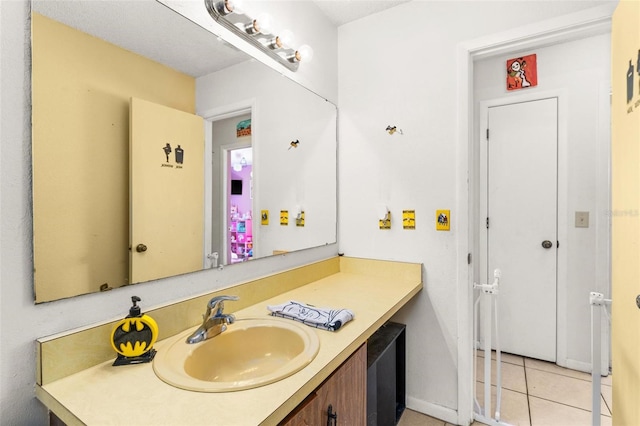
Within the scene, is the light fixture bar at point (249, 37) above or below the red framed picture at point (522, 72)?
below

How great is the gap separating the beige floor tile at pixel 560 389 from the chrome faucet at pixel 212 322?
213cm

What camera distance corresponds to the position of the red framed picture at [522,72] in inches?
97.7

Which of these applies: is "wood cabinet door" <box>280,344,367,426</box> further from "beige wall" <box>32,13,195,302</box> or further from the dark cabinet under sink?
"beige wall" <box>32,13,195,302</box>

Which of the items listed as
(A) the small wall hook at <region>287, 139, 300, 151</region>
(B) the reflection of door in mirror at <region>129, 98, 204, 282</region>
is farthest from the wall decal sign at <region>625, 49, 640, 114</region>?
(B) the reflection of door in mirror at <region>129, 98, 204, 282</region>

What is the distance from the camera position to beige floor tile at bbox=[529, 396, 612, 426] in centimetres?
182

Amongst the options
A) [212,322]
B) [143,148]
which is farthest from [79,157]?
[212,322]

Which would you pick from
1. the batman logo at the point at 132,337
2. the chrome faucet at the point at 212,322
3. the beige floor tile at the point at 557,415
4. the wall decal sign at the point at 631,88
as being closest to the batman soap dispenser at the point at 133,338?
the batman logo at the point at 132,337

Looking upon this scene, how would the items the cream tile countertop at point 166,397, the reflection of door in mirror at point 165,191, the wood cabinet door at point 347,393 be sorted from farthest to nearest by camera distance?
the reflection of door in mirror at point 165,191 → the wood cabinet door at point 347,393 → the cream tile countertop at point 166,397

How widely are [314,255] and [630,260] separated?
4.68 ft

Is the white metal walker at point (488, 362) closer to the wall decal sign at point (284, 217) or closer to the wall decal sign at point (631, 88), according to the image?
the wall decal sign at point (631, 88)

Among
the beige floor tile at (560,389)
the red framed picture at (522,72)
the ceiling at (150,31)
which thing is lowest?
the beige floor tile at (560,389)

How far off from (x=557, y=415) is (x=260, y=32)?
2.68 meters

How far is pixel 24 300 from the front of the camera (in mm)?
837

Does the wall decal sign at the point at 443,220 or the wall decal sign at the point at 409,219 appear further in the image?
the wall decal sign at the point at 409,219
